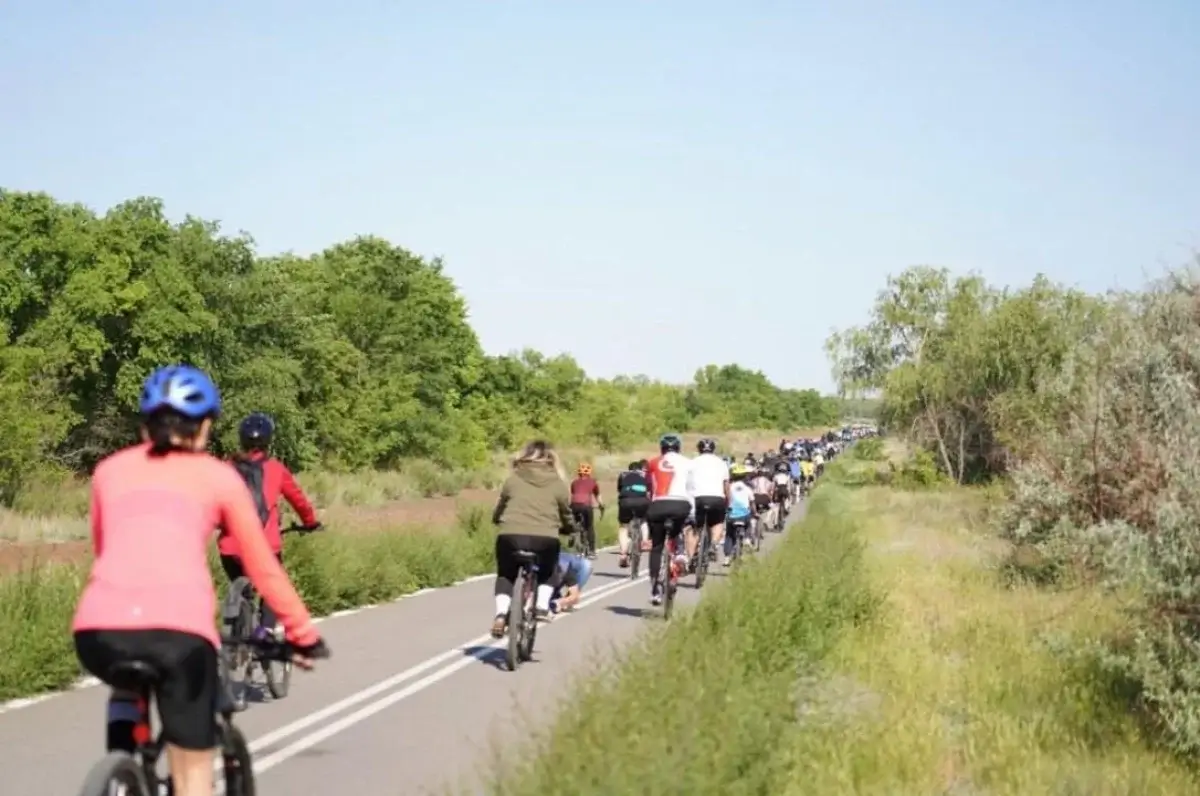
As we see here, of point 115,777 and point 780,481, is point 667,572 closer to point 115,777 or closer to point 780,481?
point 115,777

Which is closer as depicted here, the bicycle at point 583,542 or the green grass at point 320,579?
the green grass at point 320,579

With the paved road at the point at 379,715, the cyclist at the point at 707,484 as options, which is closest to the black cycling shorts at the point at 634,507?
the cyclist at the point at 707,484

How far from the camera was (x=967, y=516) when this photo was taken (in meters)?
42.0

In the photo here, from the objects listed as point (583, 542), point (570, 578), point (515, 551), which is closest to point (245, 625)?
point (515, 551)

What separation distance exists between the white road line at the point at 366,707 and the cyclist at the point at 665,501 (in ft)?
9.79

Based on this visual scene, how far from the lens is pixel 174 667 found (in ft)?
14.8

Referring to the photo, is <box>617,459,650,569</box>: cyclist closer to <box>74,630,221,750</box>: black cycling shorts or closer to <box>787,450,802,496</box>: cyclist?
<box>74,630,221,750</box>: black cycling shorts

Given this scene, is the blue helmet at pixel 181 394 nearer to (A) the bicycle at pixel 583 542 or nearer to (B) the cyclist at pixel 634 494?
(B) the cyclist at pixel 634 494

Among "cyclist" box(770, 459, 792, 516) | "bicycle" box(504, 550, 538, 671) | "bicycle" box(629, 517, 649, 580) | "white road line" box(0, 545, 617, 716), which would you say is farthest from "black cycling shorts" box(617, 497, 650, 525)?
"cyclist" box(770, 459, 792, 516)

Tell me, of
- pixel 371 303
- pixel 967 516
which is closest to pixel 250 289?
pixel 371 303

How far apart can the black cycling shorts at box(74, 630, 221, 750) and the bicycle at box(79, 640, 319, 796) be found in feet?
0.10

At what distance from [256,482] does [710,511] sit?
9492 millimetres

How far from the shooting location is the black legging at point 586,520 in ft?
82.6

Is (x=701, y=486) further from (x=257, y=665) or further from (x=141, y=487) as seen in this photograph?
(x=141, y=487)
